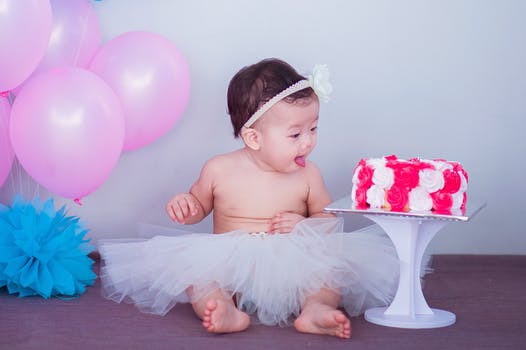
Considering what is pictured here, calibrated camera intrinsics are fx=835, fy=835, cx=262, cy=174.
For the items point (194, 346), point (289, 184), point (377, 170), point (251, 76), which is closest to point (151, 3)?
point (251, 76)

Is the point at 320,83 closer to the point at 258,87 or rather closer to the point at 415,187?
the point at 258,87

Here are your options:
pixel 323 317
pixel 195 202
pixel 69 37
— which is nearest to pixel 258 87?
pixel 195 202

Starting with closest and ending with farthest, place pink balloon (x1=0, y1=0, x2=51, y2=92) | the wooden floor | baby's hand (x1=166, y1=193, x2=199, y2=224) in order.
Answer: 1. the wooden floor
2. pink balloon (x1=0, y1=0, x2=51, y2=92)
3. baby's hand (x1=166, y1=193, x2=199, y2=224)

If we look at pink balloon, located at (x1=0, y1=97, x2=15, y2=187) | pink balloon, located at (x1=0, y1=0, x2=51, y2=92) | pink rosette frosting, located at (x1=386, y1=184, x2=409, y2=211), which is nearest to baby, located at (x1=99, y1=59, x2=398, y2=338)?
pink rosette frosting, located at (x1=386, y1=184, x2=409, y2=211)

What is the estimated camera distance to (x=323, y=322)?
73.0 inches

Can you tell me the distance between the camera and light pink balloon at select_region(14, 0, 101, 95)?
2408mm

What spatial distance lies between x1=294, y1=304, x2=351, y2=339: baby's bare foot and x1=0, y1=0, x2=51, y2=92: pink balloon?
3.13 ft

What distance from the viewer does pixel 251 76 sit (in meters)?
2.28

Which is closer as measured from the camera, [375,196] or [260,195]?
[375,196]

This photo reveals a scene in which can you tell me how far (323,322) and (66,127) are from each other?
0.85 metres

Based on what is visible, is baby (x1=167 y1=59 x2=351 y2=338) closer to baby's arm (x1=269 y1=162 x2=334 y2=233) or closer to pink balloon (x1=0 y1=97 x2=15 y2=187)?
baby's arm (x1=269 y1=162 x2=334 y2=233)

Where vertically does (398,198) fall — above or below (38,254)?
above

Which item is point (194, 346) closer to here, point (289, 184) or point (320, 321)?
point (320, 321)

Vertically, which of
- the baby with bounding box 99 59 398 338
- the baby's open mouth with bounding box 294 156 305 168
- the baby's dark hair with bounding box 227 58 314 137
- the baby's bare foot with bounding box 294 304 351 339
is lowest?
the baby's bare foot with bounding box 294 304 351 339
